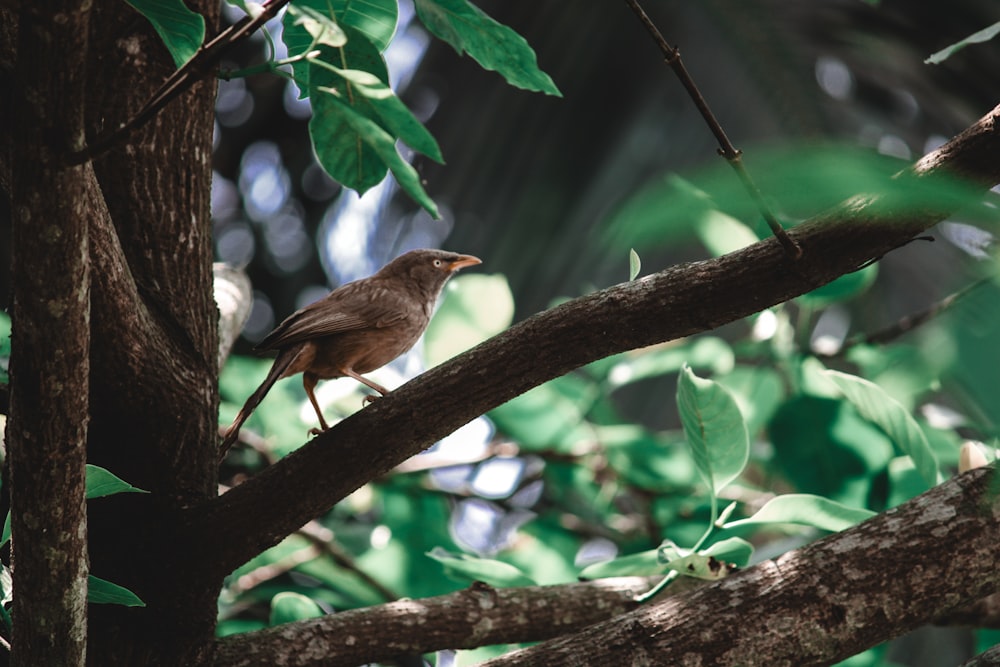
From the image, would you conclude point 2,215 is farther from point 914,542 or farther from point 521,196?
point 914,542

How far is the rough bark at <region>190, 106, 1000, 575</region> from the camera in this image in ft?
4.83

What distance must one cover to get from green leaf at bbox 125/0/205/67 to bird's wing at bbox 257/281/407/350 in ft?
4.42

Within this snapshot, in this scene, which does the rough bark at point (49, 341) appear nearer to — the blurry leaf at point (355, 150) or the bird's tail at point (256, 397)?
the blurry leaf at point (355, 150)

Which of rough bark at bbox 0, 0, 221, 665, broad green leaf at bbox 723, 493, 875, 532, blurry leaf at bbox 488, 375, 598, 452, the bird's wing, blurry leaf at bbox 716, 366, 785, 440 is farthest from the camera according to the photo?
blurry leaf at bbox 488, 375, 598, 452

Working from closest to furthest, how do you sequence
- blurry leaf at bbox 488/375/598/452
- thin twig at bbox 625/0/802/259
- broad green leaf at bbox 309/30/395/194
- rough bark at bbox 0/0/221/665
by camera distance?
1. thin twig at bbox 625/0/802/259
2. broad green leaf at bbox 309/30/395/194
3. rough bark at bbox 0/0/221/665
4. blurry leaf at bbox 488/375/598/452

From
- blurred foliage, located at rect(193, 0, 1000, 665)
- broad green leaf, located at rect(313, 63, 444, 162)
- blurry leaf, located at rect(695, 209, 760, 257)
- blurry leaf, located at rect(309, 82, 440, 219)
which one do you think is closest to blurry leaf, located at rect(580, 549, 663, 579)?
blurred foliage, located at rect(193, 0, 1000, 665)

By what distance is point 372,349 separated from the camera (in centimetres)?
291

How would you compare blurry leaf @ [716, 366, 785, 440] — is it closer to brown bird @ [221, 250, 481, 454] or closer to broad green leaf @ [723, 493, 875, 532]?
broad green leaf @ [723, 493, 875, 532]

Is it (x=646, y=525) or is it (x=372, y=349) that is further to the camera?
(x=646, y=525)

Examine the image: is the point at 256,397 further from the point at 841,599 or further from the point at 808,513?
the point at 841,599

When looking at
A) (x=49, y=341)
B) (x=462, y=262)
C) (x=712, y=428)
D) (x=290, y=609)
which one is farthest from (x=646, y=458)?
(x=49, y=341)

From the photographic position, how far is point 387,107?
1.36 meters

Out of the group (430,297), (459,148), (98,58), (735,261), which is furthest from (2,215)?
(735,261)

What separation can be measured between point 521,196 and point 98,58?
9.70 ft
